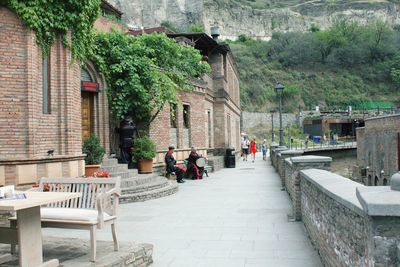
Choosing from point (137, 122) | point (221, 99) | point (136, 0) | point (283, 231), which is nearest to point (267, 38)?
point (136, 0)

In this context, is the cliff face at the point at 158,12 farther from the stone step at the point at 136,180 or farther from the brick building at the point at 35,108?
the brick building at the point at 35,108

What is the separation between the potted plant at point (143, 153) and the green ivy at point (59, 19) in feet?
14.4

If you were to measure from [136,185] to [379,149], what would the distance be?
773 inches

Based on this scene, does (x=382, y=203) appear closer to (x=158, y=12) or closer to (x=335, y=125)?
(x=335, y=125)

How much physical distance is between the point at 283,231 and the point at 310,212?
1055mm

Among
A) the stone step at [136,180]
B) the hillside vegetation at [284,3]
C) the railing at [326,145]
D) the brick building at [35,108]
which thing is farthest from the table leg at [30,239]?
the hillside vegetation at [284,3]

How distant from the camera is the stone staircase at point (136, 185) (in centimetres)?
1135

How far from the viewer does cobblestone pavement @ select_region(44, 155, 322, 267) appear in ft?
18.7

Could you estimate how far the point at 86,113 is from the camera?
1409cm

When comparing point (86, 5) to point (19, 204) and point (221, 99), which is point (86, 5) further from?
point (221, 99)

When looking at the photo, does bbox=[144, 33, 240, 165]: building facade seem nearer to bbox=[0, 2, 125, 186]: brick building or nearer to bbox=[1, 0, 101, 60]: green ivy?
Answer: bbox=[1, 0, 101, 60]: green ivy

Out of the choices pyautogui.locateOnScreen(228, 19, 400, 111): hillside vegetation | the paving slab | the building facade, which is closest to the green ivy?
the paving slab

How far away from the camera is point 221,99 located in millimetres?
26062

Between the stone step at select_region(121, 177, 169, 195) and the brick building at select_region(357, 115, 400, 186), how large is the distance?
15.3 metres
